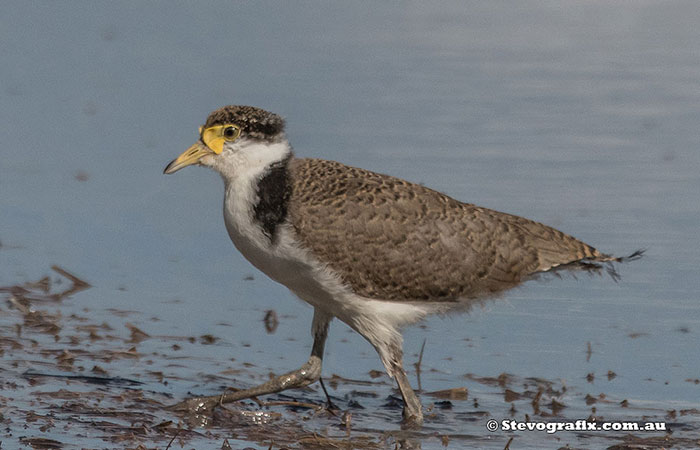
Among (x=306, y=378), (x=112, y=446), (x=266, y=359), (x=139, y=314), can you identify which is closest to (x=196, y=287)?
(x=139, y=314)

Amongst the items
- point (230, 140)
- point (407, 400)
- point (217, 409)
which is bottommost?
point (217, 409)

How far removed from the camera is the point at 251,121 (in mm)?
8984

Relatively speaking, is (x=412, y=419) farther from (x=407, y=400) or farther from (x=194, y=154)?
(x=194, y=154)

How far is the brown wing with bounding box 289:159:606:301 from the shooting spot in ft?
29.1

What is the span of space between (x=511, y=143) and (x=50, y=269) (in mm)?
4768

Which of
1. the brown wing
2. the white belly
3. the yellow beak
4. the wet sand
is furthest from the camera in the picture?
the yellow beak

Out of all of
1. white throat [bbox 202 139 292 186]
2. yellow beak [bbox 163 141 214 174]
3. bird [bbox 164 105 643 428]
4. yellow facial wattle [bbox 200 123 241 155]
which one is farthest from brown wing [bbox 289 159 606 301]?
yellow beak [bbox 163 141 214 174]

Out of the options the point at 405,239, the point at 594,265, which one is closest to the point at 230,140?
the point at 405,239

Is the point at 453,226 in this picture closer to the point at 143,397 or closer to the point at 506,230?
the point at 506,230

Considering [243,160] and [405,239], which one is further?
[405,239]

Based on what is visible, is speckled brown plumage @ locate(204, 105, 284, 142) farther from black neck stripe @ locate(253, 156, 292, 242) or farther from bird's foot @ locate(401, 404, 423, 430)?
bird's foot @ locate(401, 404, 423, 430)

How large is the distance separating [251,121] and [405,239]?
1192mm

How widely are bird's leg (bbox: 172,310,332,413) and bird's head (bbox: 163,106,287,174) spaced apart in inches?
46.6

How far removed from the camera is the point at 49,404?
8.71 metres
